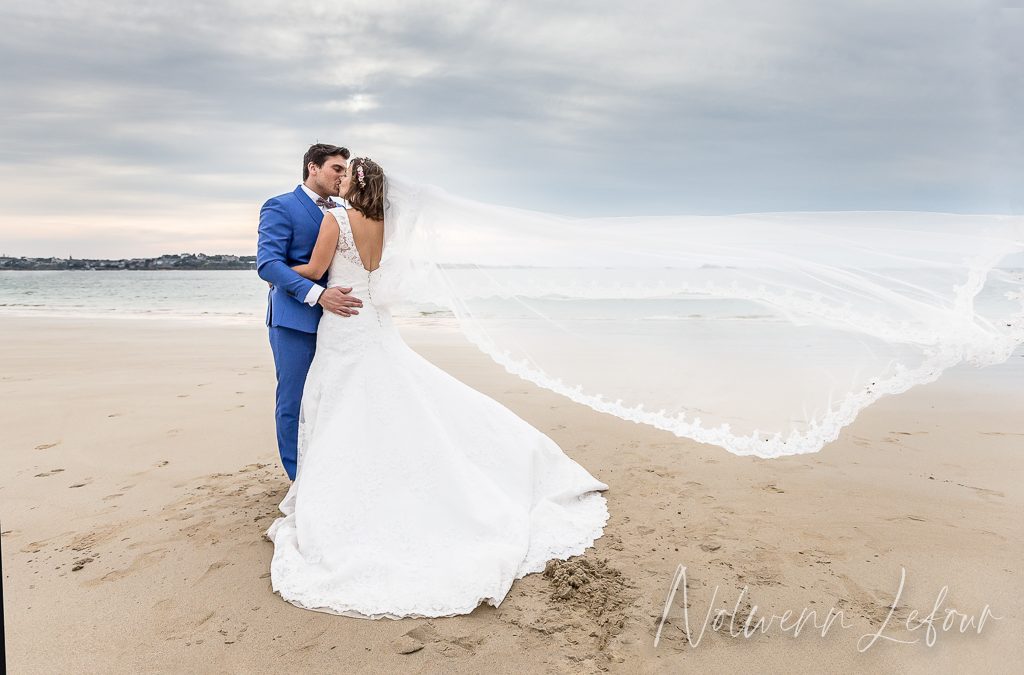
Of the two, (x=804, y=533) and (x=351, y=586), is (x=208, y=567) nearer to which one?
(x=351, y=586)

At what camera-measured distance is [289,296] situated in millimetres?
3879

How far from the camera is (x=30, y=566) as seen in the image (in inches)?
136

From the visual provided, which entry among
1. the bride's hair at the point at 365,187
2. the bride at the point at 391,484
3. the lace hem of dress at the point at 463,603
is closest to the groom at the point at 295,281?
the bride at the point at 391,484

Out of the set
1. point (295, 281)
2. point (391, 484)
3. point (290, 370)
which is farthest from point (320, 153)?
point (391, 484)

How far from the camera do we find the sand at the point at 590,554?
274 centimetres

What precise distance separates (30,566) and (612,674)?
2965 mm

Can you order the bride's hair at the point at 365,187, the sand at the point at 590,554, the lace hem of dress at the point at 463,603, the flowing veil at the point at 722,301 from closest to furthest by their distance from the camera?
the sand at the point at 590,554, the lace hem of dress at the point at 463,603, the bride's hair at the point at 365,187, the flowing veil at the point at 722,301

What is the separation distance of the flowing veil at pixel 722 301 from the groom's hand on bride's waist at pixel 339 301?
0.16 m

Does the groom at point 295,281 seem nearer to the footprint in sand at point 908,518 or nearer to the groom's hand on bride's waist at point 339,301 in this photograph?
the groom's hand on bride's waist at point 339,301

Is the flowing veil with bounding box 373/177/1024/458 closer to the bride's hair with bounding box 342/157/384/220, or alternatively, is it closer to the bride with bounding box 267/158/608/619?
the bride's hair with bounding box 342/157/384/220

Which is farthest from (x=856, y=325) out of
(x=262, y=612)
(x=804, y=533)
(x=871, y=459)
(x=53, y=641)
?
(x=53, y=641)

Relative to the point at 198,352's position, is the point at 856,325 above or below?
above

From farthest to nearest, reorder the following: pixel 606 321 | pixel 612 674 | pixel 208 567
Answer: pixel 606 321
pixel 208 567
pixel 612 674

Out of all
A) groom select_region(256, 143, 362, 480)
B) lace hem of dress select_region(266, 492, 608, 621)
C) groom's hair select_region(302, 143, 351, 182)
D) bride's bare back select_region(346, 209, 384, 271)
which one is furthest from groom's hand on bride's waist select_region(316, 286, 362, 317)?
lace hem of dress select_region(266, 492, 608, 621)
